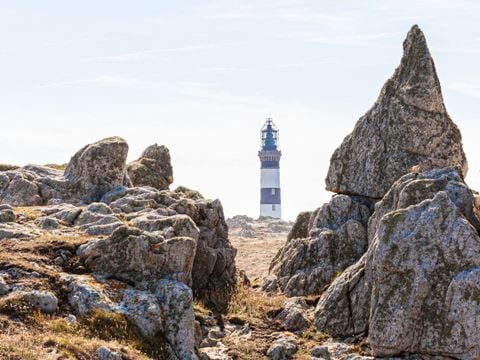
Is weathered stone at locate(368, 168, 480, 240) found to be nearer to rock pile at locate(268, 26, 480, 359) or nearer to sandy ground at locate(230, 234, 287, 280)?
rock pile at locate(268, 26, 480, 359)

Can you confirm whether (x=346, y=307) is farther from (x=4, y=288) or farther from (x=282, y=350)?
(x=4, y=288)

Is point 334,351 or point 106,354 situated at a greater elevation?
point 106,354

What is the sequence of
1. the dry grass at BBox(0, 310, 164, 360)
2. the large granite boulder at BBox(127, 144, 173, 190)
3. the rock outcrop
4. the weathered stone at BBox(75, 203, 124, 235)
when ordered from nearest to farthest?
the dry grass at BBox(0, 310, 164, 360) < the weathered stone at BBox(75, 203, 124, 235) < the rock outcrop < the large granite boulder at BBox(127, 144, 173, 190)

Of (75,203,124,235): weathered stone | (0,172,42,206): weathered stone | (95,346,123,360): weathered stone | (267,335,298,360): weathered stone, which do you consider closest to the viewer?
(95,346,123,360): weathered stone

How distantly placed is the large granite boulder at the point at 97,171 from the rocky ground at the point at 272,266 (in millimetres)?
84

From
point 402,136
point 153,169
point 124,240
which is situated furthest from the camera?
point 153,169

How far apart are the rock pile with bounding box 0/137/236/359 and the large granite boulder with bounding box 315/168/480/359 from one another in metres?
8.15

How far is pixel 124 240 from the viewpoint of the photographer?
3575 cm

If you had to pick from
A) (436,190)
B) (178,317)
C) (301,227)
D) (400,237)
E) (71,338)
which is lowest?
(71,338)

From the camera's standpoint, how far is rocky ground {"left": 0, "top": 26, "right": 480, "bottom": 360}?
104 ft

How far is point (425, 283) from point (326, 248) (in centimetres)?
1454

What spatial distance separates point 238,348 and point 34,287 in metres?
10.1

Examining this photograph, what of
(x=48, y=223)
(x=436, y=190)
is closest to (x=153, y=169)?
(x=48, y=223)

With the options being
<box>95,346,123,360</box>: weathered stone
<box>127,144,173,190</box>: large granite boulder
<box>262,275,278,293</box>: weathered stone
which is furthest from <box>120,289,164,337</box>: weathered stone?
<box>127,144,173,190</box>: large granite boulder
